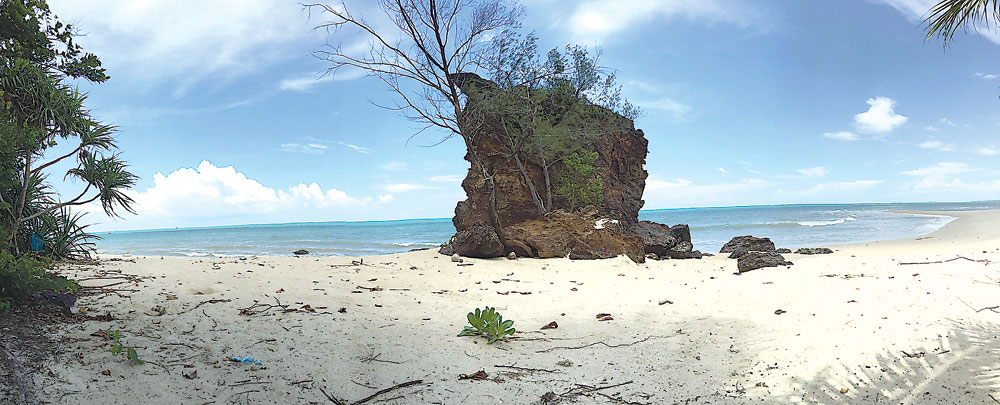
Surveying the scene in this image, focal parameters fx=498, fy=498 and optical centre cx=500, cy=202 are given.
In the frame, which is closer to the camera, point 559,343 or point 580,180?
point 559,343

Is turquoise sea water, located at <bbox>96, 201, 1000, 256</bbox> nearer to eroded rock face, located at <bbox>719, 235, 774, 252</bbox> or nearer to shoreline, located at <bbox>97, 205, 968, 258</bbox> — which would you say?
shoreline, located at <bbox>97, 205, 968, 258</bbox>

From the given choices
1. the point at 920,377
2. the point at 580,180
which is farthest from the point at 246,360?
the point at 580,180

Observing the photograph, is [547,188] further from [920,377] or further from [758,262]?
[920,377]

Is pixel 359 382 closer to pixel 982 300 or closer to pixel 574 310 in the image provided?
pixel 574 310

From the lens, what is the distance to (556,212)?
11609mm

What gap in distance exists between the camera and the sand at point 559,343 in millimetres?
2996

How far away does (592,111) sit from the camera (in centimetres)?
1328

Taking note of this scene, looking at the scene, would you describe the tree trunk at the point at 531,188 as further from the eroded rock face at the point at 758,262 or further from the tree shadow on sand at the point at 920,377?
the tree shadow on sand at the point at 920,377

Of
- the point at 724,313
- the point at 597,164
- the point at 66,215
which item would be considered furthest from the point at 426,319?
the point at 597,164

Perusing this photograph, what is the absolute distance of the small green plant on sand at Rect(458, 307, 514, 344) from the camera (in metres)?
4.06

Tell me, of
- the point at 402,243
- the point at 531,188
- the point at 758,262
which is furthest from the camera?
the point at 402,243

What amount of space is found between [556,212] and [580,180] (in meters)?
→ 1.48

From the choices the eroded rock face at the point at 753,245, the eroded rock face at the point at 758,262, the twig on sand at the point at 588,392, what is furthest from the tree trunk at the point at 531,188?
the twig on sand at the point at 588,392

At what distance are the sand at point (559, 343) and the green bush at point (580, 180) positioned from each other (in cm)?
631
